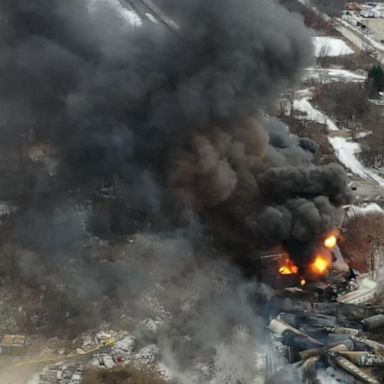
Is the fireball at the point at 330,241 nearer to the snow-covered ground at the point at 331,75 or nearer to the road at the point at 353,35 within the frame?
A: the snow-covered ground at the point at 331,75

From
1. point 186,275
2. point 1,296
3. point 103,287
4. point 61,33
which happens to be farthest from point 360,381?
point 61,33

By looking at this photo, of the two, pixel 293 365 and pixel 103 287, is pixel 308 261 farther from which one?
pixel 103 287

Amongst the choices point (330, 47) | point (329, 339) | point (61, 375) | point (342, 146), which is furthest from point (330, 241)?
point (330, 47)

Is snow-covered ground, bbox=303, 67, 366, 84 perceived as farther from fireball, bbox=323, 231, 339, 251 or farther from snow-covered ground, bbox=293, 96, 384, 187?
fireball, bbox=323, 231, 339, 251

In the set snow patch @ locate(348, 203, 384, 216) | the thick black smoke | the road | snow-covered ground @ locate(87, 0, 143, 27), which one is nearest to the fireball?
the thick black smoke

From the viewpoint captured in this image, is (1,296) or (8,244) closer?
(1,296)

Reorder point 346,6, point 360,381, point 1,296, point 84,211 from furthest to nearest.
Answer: point 346,6
point 84,211
point 1,296
point 360,381

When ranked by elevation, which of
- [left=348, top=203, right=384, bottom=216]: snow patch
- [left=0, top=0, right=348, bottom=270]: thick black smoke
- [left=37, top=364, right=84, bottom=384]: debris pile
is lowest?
[left=37, top=364, right=84, bottom=384]: debris pile
